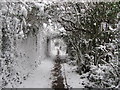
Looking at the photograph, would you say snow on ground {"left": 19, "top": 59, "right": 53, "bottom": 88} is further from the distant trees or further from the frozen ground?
the distant trees

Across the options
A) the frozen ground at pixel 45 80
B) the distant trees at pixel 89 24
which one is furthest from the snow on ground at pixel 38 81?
the distant trees at pixel 89 24

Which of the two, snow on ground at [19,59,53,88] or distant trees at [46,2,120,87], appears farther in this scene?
snow on ground at [19,59,53,88]

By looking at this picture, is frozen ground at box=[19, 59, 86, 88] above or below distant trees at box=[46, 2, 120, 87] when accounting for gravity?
below

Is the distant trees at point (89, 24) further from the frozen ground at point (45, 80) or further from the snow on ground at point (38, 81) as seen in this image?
the snow on ground at point (38, 81)

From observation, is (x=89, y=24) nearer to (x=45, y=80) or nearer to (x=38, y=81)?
(x=45, y=80)

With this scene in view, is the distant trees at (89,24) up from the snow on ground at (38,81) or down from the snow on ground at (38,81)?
up

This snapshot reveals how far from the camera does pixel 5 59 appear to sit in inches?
399

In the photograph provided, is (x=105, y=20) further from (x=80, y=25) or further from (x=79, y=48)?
(x=79, y=48)

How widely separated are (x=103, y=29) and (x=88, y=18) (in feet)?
5.57

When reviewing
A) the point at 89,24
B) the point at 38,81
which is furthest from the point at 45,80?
the point at 89,24

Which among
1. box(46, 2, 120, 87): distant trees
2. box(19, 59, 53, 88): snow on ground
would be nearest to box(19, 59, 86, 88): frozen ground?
box(19, 59, 53, 88): snow on ground

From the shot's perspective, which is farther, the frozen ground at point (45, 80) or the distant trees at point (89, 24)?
the frozen ground at point (45, 80)

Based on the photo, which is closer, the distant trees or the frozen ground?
the distant trees

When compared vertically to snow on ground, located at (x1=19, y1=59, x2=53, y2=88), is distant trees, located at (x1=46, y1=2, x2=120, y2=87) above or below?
above
